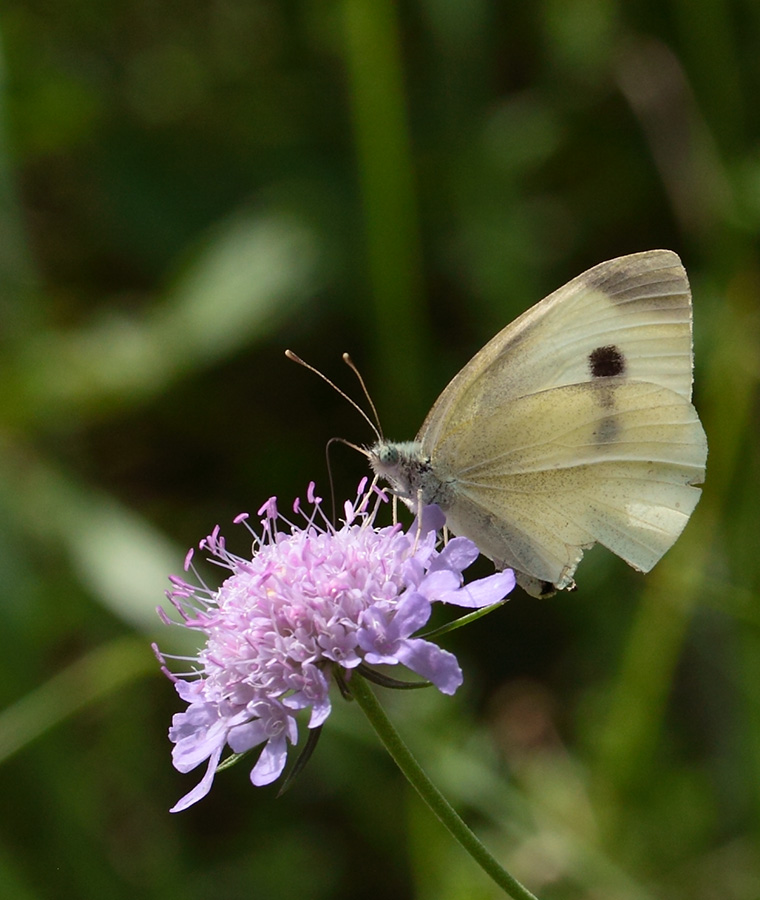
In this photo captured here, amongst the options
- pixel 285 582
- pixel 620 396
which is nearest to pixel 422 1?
pixel 620 396

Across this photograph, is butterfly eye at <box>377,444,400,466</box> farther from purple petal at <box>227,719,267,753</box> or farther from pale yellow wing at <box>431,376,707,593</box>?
purple petal at <box>227,719,267,753</box>

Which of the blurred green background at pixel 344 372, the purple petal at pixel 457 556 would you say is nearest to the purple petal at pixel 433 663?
the purple petal at pixel 457 556

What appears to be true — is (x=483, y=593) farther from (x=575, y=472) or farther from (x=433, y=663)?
(x=575, y=472)

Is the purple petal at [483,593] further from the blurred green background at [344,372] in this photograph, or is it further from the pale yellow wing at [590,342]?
the blurred green background at [344,372]

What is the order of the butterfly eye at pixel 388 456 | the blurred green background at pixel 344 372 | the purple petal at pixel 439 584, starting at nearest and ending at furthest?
the purple petal at pixel 439 584, the butterfly eye at pixel 388 456, the blurred green background at pixel 344 372

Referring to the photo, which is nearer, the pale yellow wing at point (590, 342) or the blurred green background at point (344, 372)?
the pale yellow wing at point (590, 342)

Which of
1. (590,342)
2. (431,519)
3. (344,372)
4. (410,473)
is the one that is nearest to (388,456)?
(410,473)

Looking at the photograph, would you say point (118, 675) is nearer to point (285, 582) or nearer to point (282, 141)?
point (285, 582)

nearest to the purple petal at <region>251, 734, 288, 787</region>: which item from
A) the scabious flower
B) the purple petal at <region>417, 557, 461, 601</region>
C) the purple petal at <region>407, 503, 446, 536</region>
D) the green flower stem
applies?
the scabious flower
